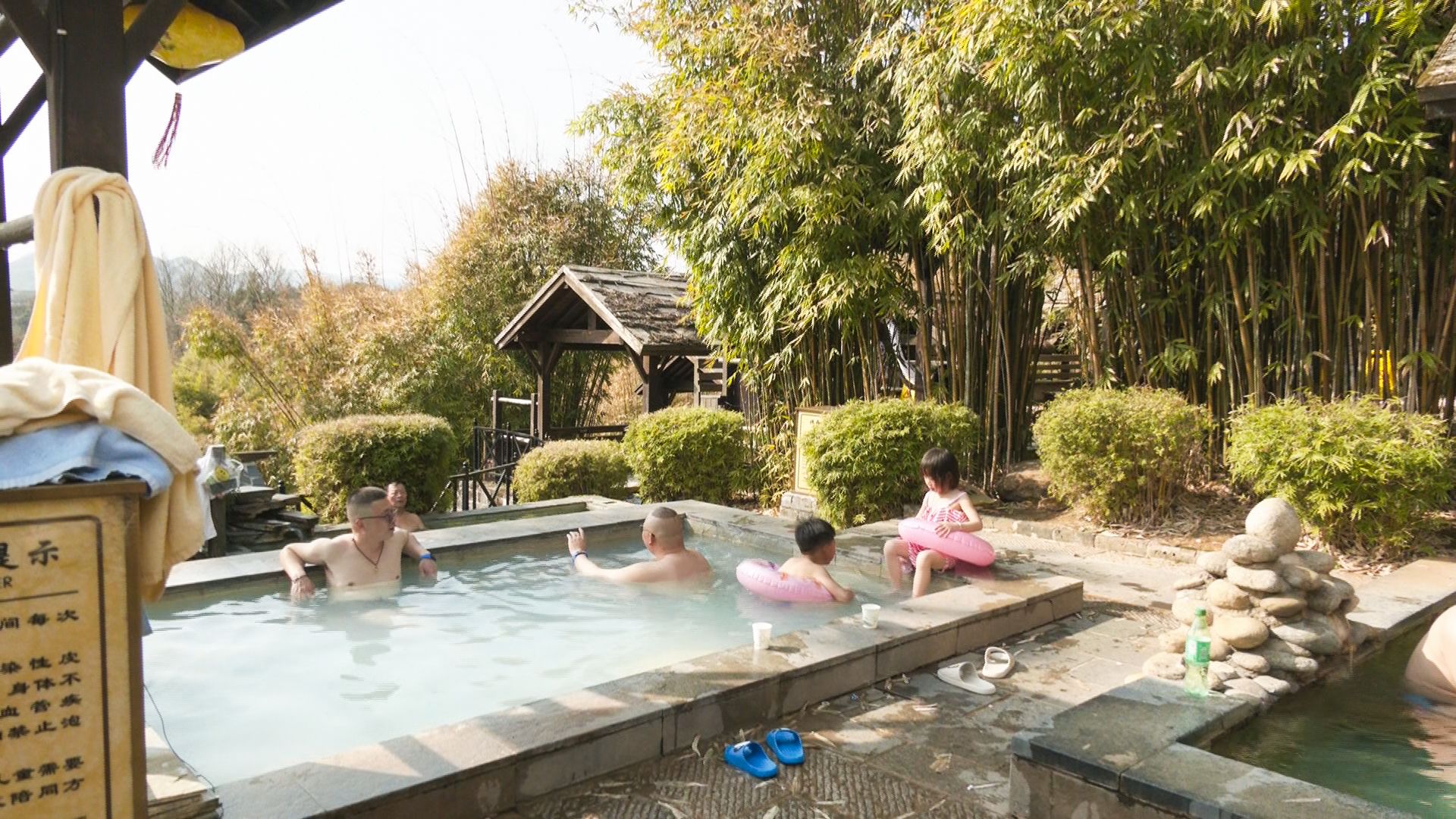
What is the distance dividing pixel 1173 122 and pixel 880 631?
498cm

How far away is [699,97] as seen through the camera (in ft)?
31.2

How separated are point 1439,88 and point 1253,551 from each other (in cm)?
259

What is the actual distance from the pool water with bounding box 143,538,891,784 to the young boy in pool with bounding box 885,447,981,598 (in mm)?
376

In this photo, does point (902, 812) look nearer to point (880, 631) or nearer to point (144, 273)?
point (880, 631)

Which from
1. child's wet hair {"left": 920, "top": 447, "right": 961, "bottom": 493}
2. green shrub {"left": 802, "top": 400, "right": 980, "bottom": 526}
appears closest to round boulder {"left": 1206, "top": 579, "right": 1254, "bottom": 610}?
child's wet hair {"left": 920, "top": 447, "right": 961, "bottom": 493}

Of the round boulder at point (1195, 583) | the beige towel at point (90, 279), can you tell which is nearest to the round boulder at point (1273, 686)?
the round boulder at point (1195, 583)

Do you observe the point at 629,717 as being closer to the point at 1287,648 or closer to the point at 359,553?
the point at 1287,648

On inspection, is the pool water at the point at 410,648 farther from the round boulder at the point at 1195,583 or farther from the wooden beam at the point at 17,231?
the wooden beam at the point at 17,231

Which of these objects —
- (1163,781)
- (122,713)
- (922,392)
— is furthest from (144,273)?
(922,392)

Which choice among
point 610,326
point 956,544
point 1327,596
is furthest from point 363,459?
point 1327,596

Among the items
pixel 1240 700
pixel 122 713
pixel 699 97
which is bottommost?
pixel 1240 700

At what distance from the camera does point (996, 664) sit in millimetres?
4258

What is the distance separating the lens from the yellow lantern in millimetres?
3410

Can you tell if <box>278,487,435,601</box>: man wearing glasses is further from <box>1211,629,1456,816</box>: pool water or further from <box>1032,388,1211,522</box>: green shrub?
<box>1032,388,1211,522</box>: green shrub
